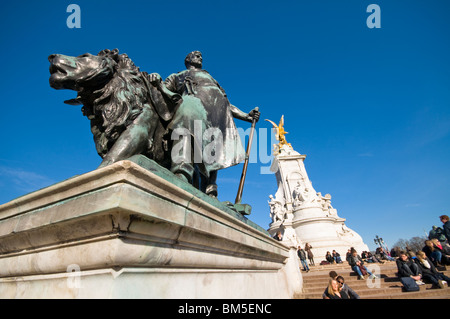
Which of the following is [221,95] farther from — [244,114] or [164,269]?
[164,269]

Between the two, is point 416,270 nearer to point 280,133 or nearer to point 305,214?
point 305,214

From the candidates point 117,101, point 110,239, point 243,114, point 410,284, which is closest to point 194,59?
point 243,114

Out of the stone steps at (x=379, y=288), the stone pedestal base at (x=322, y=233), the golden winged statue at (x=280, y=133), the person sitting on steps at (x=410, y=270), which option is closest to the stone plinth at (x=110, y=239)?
the stone steps at (x=379, y=288)

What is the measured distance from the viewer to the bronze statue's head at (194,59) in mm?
3553

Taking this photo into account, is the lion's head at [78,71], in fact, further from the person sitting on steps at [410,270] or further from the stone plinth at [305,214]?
the stone plinth at [305,214]

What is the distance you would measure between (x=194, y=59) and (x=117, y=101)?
1.88m

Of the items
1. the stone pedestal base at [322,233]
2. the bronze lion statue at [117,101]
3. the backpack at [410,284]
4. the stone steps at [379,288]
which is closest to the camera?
the bronze lion statue at [117,101]

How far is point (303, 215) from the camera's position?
20891 mm

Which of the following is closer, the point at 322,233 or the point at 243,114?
the point at 243,114

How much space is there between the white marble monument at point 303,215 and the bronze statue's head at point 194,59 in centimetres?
1762
